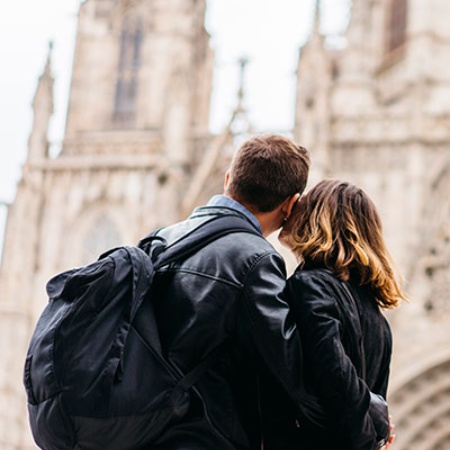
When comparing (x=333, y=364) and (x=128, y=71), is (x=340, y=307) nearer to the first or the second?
(x=333, y=364)

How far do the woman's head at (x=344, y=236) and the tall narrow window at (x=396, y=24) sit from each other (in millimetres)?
21412

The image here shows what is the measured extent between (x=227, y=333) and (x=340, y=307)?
317mm

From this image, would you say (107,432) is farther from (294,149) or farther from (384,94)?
(384,94)

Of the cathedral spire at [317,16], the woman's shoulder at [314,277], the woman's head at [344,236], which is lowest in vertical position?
the woman's shoulder at [314,277]

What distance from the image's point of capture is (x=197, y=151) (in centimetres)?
2239

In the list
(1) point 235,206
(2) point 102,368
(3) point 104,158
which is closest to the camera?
(2) point 102,368

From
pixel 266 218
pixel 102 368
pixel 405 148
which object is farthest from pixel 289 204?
pixel 405 148

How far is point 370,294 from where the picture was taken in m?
2.77

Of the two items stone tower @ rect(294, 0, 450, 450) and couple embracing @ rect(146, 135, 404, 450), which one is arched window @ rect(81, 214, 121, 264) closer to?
stone tower @ rect(294, 0, 450, 450)

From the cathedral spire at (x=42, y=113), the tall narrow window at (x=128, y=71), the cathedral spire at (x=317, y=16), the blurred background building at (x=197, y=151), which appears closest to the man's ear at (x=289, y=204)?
the blurred background building at (x=197, y=151)

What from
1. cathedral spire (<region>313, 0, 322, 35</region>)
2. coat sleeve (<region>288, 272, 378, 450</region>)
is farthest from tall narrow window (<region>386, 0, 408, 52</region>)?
coat sleeve (<region>288, 272, 378, 450</region>)

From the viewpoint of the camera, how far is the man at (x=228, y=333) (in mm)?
2459

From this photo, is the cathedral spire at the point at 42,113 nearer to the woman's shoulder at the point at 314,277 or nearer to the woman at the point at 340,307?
the woman at the point at 340,307

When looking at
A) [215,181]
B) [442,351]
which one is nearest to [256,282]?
[442,351]
